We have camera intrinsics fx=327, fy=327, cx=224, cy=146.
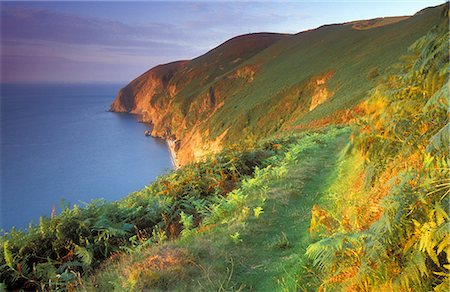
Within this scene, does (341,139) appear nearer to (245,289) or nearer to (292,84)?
(245,289)

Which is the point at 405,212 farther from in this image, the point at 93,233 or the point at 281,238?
the point at 93,233

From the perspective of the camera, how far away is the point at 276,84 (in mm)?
91375

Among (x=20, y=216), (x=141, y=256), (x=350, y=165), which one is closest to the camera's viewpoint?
(x=141, y=256)

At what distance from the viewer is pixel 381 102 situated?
661 cm

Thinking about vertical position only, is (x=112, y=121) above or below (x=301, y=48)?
below

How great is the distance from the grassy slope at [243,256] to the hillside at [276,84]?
2562cm

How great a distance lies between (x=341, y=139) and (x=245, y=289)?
13.5m

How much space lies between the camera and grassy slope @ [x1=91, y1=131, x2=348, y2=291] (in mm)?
4914

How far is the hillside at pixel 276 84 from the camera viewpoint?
5652 cm

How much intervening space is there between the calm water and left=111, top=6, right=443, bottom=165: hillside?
473 inches

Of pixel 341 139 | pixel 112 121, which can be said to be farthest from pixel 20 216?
pixel 112 121

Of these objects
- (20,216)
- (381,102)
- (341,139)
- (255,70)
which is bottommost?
(20,216)

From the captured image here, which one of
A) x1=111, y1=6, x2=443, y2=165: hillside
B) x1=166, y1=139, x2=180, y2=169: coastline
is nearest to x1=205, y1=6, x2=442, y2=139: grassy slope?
x1=111, y1=6, x2=443, y2=165: hillside

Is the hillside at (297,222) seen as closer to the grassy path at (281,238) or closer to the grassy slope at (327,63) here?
the grassy path at (281,238)
